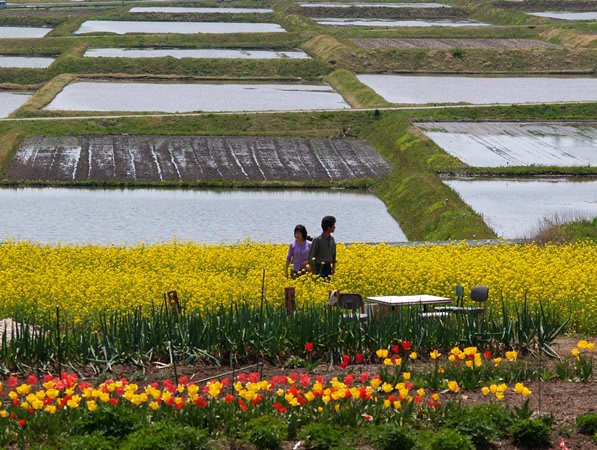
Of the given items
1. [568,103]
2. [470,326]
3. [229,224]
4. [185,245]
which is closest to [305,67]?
[568,103]

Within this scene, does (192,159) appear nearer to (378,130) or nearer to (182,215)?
(378,130)

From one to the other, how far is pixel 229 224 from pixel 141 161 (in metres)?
12.3

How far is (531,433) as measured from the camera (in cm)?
1112

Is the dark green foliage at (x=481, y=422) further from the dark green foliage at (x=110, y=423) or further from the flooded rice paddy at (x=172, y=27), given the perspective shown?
the flooded rice paddy at (x=172, y=27)

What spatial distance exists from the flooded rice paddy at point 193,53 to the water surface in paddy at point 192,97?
32.8 ft

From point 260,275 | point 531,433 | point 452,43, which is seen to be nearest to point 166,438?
point 531,433

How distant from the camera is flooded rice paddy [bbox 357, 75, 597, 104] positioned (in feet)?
201

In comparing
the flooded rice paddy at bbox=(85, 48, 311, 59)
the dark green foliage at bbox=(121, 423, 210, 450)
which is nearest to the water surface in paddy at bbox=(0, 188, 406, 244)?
the dark green foliage at bbox=(121, 423, 210, 450)

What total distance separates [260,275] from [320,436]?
1011 cm

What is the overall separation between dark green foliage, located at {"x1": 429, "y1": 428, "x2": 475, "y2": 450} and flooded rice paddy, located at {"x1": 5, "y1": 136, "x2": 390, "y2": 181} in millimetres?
32783

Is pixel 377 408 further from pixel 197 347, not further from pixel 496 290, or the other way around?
pixel 496 290

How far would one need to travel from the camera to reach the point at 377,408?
460 inches

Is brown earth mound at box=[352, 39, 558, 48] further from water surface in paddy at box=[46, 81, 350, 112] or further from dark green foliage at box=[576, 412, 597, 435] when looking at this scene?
dark green foliage at box=[576, 412, 597, 435]

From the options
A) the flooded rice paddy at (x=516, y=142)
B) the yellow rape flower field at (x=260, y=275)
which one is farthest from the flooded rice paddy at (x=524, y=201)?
the yellow rape flower field at (x=260, y=275)
